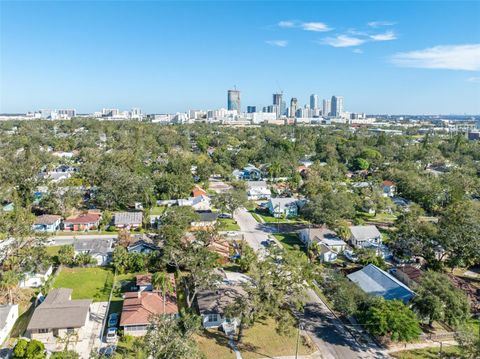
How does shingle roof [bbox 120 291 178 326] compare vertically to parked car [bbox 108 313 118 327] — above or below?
above

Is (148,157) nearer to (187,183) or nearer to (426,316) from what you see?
(187,183)

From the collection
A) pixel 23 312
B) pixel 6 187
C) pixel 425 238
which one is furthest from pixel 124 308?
pixel 6 187

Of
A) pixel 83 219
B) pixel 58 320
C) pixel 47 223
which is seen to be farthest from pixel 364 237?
pixel 47 223

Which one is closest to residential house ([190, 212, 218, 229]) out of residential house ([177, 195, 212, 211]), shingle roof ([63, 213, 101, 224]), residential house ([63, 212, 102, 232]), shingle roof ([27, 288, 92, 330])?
residential house ([177, 195, 212, 211])

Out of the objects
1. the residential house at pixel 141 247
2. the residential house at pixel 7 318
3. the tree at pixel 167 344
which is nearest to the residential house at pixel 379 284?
the tree at pixel 167 344

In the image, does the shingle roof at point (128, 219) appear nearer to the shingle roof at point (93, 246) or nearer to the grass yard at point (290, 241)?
the shingle roof at point (93, 246)

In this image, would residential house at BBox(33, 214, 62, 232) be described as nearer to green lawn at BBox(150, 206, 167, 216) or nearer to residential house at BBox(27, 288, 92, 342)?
green lawn at BBox(150, 206, 167, 216)
